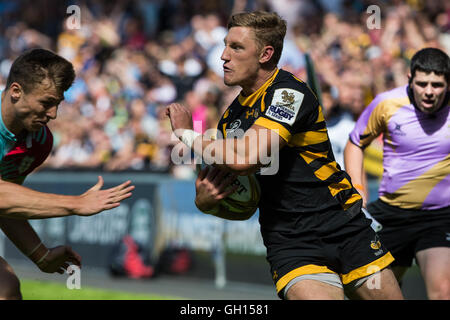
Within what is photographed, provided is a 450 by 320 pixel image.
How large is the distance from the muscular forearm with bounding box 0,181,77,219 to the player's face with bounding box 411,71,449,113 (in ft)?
10.9

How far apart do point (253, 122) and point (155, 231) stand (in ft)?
23.9

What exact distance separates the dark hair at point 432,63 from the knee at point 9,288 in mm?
3864

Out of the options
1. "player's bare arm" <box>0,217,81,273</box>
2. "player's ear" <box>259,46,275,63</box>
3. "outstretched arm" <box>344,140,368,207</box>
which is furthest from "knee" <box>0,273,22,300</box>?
"outstretched arm" <box>344,140,368,207</box>

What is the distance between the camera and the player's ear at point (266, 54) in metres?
4.95

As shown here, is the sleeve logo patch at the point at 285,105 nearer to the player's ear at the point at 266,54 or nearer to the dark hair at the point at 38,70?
the player's ear at the point at 266,54

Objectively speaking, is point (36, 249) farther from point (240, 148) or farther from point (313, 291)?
point (313, 291)

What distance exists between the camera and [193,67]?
1420 cm

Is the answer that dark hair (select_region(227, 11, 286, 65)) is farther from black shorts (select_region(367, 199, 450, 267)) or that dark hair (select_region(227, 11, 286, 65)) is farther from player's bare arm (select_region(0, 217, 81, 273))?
black shorts (select_region(367, 199, 450, 267))

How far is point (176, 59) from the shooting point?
14.8 m

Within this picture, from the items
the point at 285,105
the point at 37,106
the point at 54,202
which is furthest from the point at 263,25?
the point at 54,202

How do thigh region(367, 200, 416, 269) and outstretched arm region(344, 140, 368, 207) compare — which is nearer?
outstretched arm region(344, 140, 368, 207)

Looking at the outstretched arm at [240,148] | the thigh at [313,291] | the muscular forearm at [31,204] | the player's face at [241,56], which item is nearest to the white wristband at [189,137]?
the outstretched arm at [240,148]

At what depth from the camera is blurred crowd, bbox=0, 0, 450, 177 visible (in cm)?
1116
